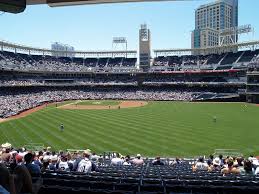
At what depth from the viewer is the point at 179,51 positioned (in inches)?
4508

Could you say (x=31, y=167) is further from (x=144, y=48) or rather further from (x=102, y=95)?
(x=144, y=48)

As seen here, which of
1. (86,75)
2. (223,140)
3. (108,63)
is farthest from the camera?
(108,63)

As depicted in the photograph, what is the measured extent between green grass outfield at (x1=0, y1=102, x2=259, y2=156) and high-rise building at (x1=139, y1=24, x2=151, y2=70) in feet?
216

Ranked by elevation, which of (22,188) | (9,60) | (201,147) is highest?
(9,60)

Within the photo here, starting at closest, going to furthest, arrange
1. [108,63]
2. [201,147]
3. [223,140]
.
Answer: [201,147]
[223,140]
[108,63]

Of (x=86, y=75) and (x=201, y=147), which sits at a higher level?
(x=86, y=75)

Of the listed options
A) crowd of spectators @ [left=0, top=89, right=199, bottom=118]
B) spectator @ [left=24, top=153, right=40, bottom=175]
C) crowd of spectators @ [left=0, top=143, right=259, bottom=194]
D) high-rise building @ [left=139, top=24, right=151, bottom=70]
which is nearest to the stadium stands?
high-rise building @ [left=139, top=24, right=151, bottom=70]

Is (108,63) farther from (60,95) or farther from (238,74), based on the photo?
(238,74)

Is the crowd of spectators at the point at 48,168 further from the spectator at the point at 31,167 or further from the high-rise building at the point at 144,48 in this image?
the high-rise building at the point at 144,48

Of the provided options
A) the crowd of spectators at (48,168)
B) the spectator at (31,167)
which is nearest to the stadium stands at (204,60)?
the crowd of spectators at (48,168)

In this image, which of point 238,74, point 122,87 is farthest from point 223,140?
point 122,87

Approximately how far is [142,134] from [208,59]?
7574 centimetres

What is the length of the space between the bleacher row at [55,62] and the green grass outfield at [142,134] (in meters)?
50.8

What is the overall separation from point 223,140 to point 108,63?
88395mm
